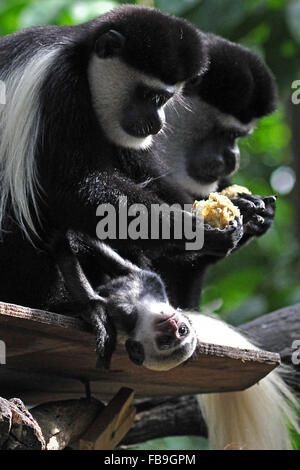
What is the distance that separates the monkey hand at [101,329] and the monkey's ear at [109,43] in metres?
0.61

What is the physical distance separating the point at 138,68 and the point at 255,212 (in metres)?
0.46

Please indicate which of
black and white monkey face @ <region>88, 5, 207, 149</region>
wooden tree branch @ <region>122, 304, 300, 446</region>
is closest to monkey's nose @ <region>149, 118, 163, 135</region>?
black and white monkey face @ <region>88, 5, 207, 149</region>

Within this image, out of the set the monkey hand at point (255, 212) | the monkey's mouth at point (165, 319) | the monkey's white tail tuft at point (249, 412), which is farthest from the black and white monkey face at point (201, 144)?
the monkey's mouth at point (165, 319)

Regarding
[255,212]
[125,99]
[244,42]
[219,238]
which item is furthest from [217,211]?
[244,42]

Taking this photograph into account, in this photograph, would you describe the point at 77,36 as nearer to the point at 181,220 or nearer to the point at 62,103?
the point at 62,103

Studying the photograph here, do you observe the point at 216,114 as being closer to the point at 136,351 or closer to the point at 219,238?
the point at 219,238

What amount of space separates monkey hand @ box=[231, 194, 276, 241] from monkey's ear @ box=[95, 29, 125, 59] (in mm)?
469

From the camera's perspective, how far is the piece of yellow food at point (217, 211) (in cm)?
176

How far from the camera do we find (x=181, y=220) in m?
1.70

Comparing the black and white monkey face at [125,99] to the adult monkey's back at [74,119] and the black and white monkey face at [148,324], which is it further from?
the black and white monkey face at [148,324]

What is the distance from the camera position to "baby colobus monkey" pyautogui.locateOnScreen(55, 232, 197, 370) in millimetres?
1675

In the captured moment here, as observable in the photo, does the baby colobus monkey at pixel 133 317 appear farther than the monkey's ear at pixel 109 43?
No

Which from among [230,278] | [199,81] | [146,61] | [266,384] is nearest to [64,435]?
[266,384]

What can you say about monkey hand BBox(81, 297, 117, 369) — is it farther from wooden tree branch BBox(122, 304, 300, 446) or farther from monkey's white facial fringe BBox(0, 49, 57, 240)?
wooden tree branch BBox(122, 304, 300, 446)
